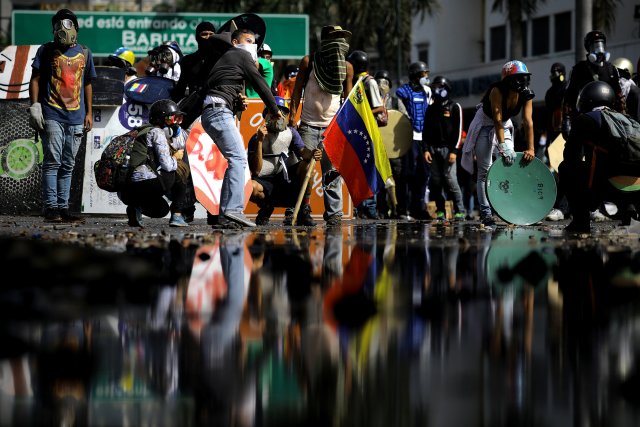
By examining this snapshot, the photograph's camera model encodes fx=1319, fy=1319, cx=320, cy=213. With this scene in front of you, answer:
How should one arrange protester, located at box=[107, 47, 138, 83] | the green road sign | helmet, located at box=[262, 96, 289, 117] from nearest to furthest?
helmet, located at box=[262, 96, 289, 117] → protester, located at box=[107, 47, 138, 83] → the green road sign

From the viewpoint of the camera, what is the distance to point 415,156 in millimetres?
17484

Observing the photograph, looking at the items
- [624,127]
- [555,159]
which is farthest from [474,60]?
[624,127]

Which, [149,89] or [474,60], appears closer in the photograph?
[149,89]

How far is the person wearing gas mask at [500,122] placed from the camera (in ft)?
42.3

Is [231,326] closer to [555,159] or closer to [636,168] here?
[636,168]

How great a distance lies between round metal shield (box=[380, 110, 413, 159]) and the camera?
17.1 meters

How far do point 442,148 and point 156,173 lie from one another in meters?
5.63

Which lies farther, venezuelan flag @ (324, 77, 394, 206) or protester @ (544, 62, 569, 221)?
protester @ (544, 62, 569, 221)

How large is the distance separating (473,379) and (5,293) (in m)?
2.52

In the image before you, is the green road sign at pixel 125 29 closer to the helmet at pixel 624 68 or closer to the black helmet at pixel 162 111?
the helmet at pixel 624 68

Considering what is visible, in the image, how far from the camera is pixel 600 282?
21.1 ft

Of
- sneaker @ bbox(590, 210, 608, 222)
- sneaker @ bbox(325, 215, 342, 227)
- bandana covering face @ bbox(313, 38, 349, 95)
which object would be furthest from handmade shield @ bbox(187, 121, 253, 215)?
sneaker @ bbox(590, 210, 608, 222)

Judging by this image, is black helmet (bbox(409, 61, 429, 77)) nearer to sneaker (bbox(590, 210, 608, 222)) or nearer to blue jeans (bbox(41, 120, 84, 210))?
sneaker (bbox(590, 210, 608, 222))

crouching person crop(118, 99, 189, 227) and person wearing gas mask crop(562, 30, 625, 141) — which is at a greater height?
person wearing gas mask crop(562, 30, 625, 141)
